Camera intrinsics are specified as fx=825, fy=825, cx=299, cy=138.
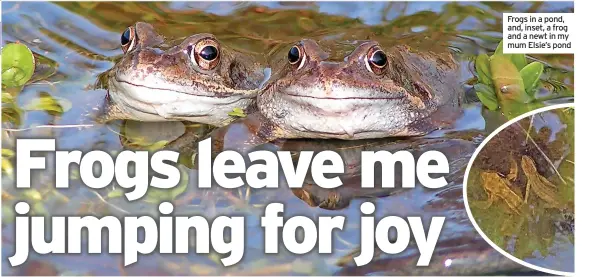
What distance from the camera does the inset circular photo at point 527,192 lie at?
3.42 m

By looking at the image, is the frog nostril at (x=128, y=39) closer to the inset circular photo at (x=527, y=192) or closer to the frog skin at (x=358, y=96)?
the frog skin at (x=358, y=96)

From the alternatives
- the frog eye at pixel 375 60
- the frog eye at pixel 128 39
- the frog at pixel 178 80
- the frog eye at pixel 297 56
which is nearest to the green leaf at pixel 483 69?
the frog eye at pixel 375 60

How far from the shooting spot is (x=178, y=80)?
11.0ft

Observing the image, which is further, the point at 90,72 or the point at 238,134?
the point at 90,72

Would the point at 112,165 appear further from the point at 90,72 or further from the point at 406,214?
the point at 406,214

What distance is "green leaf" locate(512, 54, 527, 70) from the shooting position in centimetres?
356

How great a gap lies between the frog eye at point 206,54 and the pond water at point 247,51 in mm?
Answer: 306

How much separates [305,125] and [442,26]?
2.83ft

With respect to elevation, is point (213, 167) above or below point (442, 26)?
below

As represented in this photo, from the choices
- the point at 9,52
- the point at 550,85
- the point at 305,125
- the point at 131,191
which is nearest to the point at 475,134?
the point at 550,85

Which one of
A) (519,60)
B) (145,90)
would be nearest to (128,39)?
(145,90)

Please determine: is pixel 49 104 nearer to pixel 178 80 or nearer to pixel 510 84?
pixel 178 80

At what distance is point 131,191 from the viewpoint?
11.2 feet

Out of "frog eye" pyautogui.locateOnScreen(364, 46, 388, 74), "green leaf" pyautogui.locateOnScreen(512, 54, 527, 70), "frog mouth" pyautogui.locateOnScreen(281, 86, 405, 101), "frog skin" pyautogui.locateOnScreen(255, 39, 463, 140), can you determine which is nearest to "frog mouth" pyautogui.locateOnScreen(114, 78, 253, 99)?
"frog skin" pyautogui.locateOnScreen(255, 39, 463, 140)
